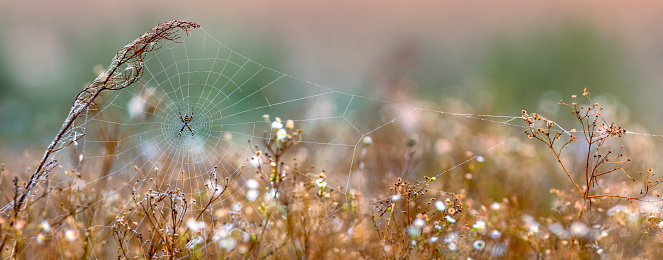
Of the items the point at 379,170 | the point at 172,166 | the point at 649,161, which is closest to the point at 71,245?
the point at 172,166

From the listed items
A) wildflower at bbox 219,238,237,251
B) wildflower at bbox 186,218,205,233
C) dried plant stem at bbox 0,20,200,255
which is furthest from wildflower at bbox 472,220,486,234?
dried plant stem at bbox 0,20,200,255

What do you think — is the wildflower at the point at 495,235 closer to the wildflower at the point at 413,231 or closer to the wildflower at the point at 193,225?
the wildflower at the point at 413,231

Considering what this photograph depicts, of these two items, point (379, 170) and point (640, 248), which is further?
point (379, 170)

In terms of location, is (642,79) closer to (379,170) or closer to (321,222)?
(379,170)

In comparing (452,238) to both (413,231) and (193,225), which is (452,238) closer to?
(413,231)

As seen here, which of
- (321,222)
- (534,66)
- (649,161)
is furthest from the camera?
(534,66)

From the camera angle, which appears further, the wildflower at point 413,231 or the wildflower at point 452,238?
the wildflower at point 452,238

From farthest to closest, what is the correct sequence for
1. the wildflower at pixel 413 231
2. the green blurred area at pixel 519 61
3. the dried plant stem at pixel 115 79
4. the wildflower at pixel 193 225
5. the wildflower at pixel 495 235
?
the green blurred area at pixel 519 61, the wildflower at pixel 495 235, the wildflower at pixel 413 231, the wildflower at pixel 193 225, the dried plant stem at pixel 115 79

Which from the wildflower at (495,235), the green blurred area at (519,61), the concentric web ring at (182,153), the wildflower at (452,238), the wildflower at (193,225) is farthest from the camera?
the green blurred area at (519,61)

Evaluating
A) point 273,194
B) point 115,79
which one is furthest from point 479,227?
point 115,79

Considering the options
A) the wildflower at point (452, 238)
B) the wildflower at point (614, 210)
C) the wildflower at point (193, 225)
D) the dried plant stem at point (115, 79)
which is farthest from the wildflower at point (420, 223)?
the dried plant stem at point (115, 79)

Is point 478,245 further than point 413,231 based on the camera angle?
Yes
